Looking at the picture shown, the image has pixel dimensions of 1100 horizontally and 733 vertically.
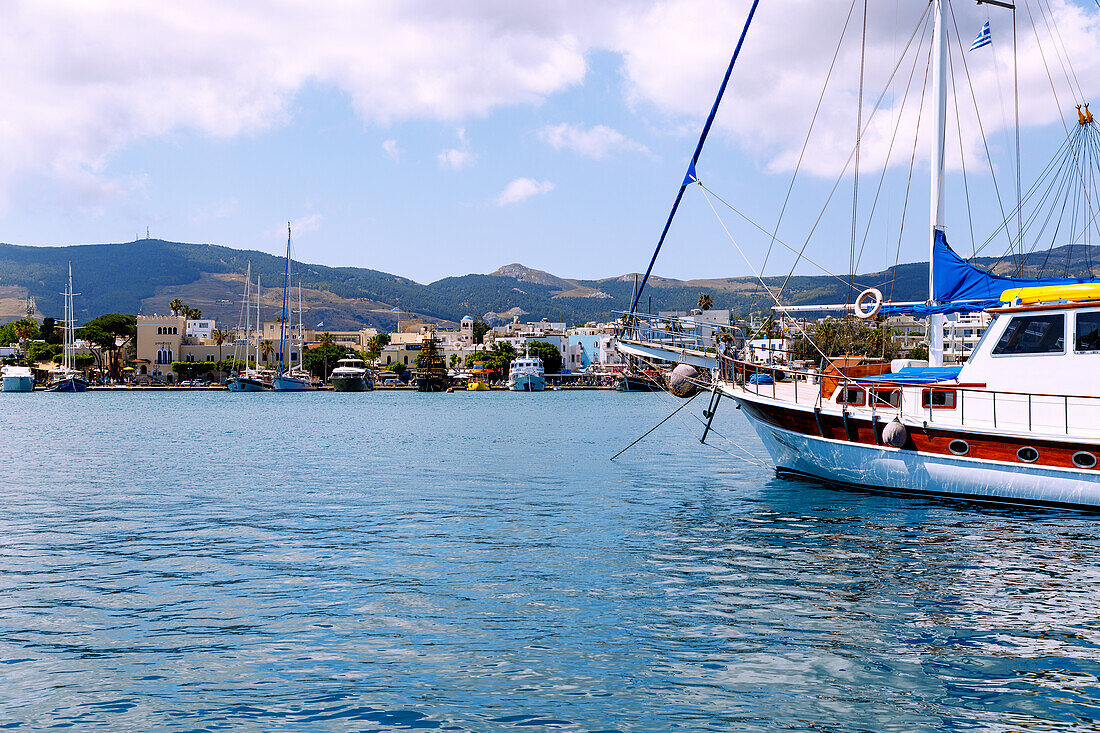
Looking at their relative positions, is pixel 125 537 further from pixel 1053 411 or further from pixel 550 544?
pixel 1053 411

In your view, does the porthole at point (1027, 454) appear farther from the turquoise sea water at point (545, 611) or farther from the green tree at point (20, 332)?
the green tree at point (20, 332)

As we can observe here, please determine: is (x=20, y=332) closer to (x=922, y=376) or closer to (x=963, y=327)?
(x=963, y=327)

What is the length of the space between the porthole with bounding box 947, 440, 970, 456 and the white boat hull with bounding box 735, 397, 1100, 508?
0.14 meters

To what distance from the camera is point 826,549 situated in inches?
573

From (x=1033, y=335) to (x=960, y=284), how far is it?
6.65 feet

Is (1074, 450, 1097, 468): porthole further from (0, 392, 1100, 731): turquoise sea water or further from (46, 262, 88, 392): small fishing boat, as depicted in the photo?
(46, 262, 88, 392): small fishing boat

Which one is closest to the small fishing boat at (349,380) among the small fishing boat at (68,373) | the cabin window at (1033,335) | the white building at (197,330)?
the small fishing boat at (68,373)

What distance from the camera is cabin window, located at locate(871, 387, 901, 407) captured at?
749 inches

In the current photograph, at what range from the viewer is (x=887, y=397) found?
19844 millimetres

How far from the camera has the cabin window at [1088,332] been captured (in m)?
17.5

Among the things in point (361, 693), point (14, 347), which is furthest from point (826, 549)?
point (14, 347)

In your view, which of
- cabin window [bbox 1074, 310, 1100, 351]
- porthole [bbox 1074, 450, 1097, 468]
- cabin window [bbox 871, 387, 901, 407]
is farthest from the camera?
cabin window [bbox 871, 387, 901, 407]

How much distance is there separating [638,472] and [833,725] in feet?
64.8

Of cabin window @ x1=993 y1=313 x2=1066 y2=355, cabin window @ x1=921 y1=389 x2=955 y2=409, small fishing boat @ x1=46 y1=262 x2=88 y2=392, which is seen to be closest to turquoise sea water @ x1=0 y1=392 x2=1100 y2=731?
cabin window @ x1=921 y1=389 x2=955 y2=409
